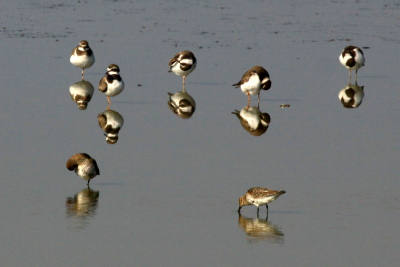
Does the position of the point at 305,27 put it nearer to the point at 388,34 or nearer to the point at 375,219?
the point at 388,34

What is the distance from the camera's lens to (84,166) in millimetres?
14383

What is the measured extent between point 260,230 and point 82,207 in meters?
2.92

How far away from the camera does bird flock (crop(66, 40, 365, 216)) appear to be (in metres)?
12.8

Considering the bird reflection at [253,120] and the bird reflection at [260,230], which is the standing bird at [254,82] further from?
the bird reflection at [260,230]

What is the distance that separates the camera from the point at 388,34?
114 ft

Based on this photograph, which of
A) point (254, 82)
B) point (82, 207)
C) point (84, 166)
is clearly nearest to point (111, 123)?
point (254, 82)

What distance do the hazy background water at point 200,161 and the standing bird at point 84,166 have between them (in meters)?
0.22

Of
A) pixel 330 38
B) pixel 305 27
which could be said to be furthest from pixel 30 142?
pixel 305 27

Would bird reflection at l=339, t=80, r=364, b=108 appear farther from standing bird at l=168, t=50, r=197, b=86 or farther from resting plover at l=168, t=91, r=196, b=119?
standing bird at l=168, t=50, r=197, b=86

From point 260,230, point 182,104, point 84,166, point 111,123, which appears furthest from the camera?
point 182,104

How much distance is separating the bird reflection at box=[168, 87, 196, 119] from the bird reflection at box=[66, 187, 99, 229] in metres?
6.60

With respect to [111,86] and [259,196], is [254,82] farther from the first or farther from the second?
[259,196]

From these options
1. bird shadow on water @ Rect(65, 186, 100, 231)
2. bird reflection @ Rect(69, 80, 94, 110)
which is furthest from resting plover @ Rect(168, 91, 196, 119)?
bird shadow on water @ Rect(65, 186, 100, 231)

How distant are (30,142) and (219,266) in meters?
7.84
